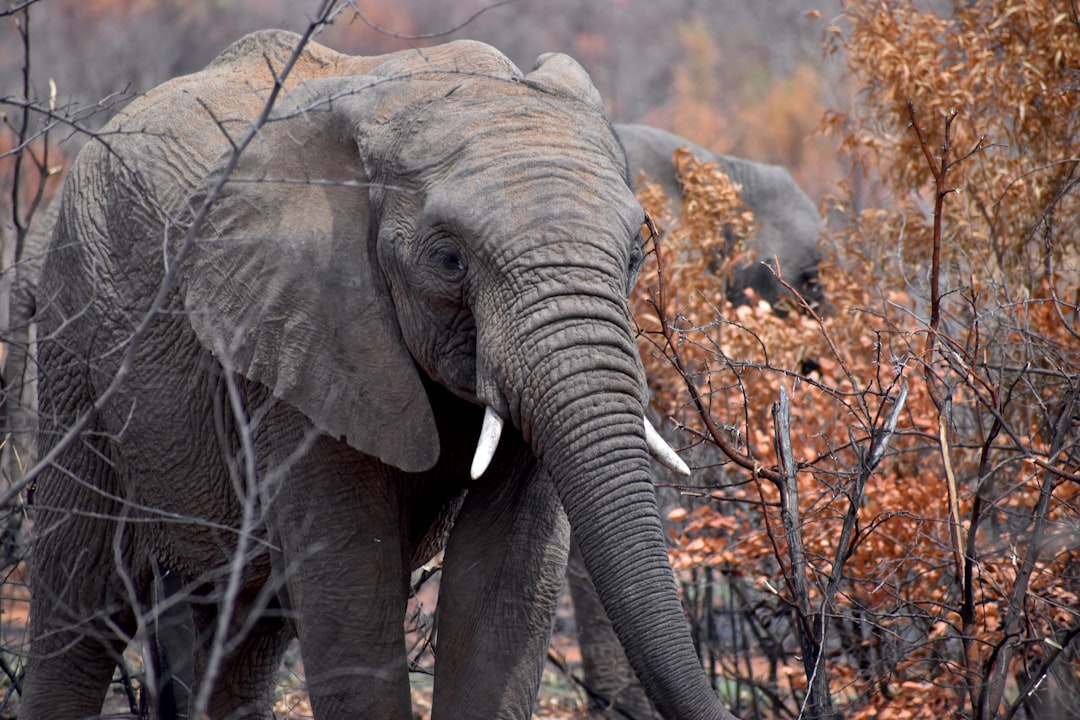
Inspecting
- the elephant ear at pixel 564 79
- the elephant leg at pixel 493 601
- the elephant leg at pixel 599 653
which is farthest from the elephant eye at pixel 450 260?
the elephant leg at pixel 599 653

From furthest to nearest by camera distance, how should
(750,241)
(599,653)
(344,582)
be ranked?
1. (750,241)
2. (599,653)
3. (344,582)

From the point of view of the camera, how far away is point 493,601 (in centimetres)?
401

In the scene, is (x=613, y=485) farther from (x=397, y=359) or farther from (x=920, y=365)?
(x=920, y=365)

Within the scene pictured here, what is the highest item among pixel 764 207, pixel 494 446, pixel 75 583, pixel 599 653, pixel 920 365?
pixel 764 207

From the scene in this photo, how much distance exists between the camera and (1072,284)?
593 centimetres

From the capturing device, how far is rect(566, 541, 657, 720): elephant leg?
7.00 metres

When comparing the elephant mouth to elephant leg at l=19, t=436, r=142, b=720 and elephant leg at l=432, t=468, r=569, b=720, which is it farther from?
elephant leg at l=19, t=436, r=142, b=720

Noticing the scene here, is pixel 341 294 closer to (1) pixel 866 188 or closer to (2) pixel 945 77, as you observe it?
(2) pixel 945 77

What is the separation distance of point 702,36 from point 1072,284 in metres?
28.0

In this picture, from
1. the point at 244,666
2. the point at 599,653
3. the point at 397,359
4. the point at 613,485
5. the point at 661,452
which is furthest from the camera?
the point at 599,653

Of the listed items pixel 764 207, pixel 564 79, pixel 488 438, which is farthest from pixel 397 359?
pixel 764 207

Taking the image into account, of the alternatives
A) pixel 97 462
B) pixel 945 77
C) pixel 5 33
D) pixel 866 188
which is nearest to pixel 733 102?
pixel 866 188

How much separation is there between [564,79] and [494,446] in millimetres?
1061

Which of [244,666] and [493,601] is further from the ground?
[244,666]
